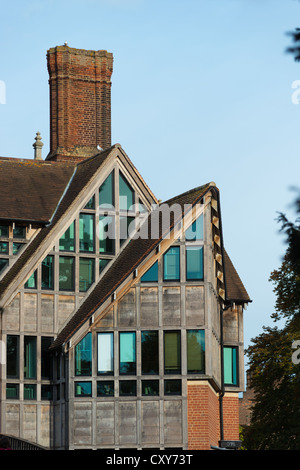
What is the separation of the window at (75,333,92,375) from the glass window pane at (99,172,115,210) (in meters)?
4.74

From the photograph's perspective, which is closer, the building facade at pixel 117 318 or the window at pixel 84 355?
the building facade at pixel 117 318

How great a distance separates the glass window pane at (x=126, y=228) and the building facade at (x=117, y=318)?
45 millimetres

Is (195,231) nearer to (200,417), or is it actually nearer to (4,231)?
(200,417)

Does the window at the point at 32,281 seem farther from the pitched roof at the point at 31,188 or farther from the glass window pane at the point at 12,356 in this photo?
the pitched roof at the point at 31,188

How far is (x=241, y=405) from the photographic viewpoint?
3100 inches

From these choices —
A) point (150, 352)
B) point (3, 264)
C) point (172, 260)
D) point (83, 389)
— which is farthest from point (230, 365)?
point (3, 264)

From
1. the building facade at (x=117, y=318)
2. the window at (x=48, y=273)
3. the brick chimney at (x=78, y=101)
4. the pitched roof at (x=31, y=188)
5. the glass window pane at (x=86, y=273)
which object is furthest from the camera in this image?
the brick chimney at (x=78, y=101)

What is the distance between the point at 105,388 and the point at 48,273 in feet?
13.8

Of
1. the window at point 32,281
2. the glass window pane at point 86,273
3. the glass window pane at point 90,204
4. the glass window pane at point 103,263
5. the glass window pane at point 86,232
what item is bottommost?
the window at point 32,281

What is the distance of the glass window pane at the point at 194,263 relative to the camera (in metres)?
31.8

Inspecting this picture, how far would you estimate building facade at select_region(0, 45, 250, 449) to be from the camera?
102 feet

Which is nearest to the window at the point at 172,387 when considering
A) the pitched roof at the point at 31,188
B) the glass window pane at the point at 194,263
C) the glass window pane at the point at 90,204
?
the glass window pane at the point at 194,263
